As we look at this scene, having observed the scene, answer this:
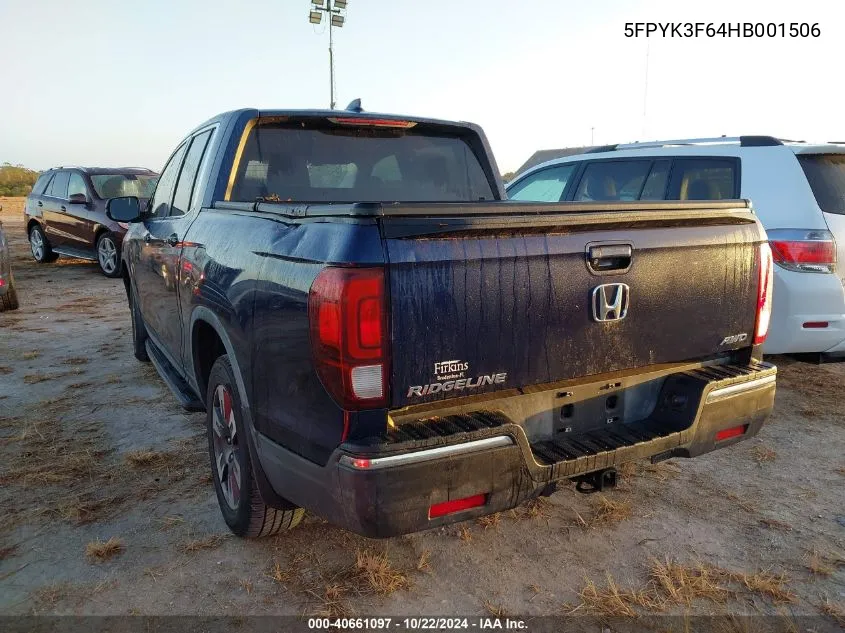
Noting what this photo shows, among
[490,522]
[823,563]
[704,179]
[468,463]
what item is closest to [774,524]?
[823,563]

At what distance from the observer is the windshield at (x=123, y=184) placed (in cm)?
1191

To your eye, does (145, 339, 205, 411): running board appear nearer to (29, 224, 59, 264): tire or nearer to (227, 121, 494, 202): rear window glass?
(227, 121, 494, 202): rear window glass

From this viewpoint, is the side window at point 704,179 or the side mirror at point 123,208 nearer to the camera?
the side mirror at point 123,208

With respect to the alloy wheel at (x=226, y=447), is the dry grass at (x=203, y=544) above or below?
below

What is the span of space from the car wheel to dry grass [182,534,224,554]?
9.80 meters

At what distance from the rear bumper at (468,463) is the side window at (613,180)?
140 inches

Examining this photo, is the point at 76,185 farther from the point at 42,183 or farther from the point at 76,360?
the point at 76,360

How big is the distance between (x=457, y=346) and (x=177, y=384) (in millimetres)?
2531

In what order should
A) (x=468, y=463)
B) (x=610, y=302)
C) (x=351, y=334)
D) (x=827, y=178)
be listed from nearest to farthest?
1. (x=351, y=334)
2. (x=468, y=463)
3. (x=610, y=302)
4. (x=827, y=178)

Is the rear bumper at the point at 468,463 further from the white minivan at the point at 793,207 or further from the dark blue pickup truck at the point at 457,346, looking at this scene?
the white minivan at the point at 793,207

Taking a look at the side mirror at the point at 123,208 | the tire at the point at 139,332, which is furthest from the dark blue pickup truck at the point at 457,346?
the tire at the point at 139,332

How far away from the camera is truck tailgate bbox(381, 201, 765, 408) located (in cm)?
215

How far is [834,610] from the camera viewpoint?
2.55m

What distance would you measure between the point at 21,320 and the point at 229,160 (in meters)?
6.31
